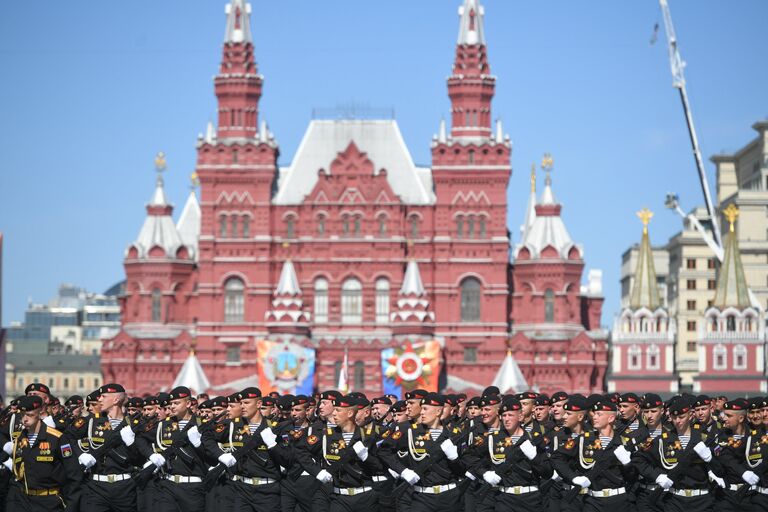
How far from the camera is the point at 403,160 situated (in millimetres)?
85562

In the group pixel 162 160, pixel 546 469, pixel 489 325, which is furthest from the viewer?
pixel 162 160

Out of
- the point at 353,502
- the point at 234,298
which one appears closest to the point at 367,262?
the point at 234,298

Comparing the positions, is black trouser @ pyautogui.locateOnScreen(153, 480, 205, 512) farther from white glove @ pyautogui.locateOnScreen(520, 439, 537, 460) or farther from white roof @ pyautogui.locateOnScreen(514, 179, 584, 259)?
white roof @ pyautogui.locateOnScreen(514, 179, 584, 259)

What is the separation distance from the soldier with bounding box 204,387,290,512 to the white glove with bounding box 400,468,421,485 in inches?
66.6

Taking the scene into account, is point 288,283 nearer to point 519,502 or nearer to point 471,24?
point 471,24

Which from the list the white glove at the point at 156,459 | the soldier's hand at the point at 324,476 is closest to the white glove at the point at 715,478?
the soldier's hand at the point at 324,476

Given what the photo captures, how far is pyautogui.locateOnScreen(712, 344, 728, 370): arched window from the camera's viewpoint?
8806cm

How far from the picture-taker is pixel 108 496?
23750 mm

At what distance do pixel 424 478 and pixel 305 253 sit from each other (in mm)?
60461

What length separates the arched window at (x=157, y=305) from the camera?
A: 8456cm

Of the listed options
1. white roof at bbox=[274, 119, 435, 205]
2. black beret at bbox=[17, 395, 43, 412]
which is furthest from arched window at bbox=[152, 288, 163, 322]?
black beret at bbox=[17, 395, 43, 412]

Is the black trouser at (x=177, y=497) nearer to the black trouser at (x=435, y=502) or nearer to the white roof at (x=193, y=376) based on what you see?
the black trouser at (x=435, y=502)

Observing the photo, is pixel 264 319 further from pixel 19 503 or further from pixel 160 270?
pixel 19 503

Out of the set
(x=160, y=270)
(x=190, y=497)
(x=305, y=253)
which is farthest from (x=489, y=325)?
(x=190, y=497)
